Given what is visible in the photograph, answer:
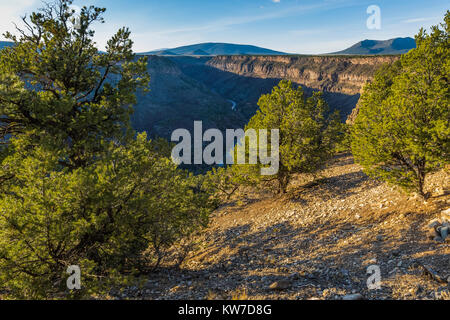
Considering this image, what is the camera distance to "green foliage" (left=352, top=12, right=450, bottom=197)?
10.8m

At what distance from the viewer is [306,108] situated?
17.5m

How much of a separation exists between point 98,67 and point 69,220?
7172mm

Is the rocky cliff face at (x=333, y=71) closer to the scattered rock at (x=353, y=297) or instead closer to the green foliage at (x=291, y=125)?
the green foliage at (x=291, y=125)

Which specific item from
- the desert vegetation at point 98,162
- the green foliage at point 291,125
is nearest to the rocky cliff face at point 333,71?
the green foliage at point 291,125

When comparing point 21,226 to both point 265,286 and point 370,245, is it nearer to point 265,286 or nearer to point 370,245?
point 265,286

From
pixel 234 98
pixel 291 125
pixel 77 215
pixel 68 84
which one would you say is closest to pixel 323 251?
pixel 291 125

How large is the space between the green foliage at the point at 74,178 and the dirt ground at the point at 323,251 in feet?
6.56

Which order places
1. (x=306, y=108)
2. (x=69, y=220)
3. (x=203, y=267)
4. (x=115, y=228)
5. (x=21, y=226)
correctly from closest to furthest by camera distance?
(x=21, y=226)
(x=69, y=220)
(x=115, y=228)
(x=203, y=267)
(x=306, y=108)

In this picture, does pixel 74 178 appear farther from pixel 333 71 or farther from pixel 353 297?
pixel 333 71

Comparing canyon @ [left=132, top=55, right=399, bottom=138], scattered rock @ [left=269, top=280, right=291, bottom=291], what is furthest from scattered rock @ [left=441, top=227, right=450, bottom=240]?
canyon @ [left=132, top=55, right=399, bottom=138]

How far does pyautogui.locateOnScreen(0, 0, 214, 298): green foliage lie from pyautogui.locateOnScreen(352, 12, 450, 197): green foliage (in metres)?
9.17

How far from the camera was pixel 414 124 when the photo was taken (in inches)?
450

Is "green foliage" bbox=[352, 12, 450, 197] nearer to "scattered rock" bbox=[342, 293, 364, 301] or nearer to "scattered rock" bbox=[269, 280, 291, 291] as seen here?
"scattered rock" bbox=[342, 293, 364, 301]
